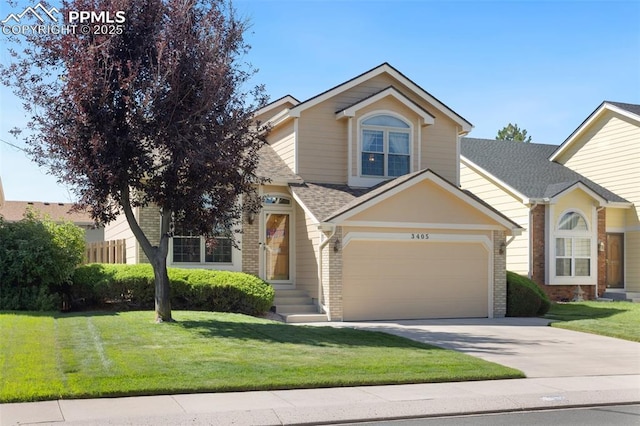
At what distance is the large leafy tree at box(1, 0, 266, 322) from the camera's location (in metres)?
13.7

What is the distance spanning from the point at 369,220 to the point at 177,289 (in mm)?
5734

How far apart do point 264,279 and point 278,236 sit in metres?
1.48

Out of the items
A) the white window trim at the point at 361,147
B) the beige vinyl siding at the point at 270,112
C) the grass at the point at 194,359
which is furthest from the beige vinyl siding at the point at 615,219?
the grass at the point at 194,359

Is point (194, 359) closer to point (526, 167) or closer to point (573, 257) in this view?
point (573, 257)

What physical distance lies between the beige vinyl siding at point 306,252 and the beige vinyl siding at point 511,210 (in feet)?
28.8

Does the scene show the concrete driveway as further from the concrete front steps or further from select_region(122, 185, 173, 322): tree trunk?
select_region(122, 185, 173, 322): tree trunk

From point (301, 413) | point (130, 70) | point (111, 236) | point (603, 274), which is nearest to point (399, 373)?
point (301, 413)

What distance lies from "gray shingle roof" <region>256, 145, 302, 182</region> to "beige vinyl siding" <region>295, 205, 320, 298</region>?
1021 mm

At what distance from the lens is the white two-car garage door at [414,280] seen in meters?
19.5

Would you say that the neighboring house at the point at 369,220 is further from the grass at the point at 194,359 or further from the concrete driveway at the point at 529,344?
the grass at the point at 194,359

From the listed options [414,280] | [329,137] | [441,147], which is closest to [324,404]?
[414,280]

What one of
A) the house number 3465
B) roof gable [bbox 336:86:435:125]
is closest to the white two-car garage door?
the house number 3465

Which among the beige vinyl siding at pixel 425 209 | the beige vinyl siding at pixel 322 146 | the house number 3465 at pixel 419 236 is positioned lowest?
the house number 3465 at pixel 419 236

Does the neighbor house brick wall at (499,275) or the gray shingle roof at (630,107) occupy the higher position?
the gray shingle roof at (630,107)
